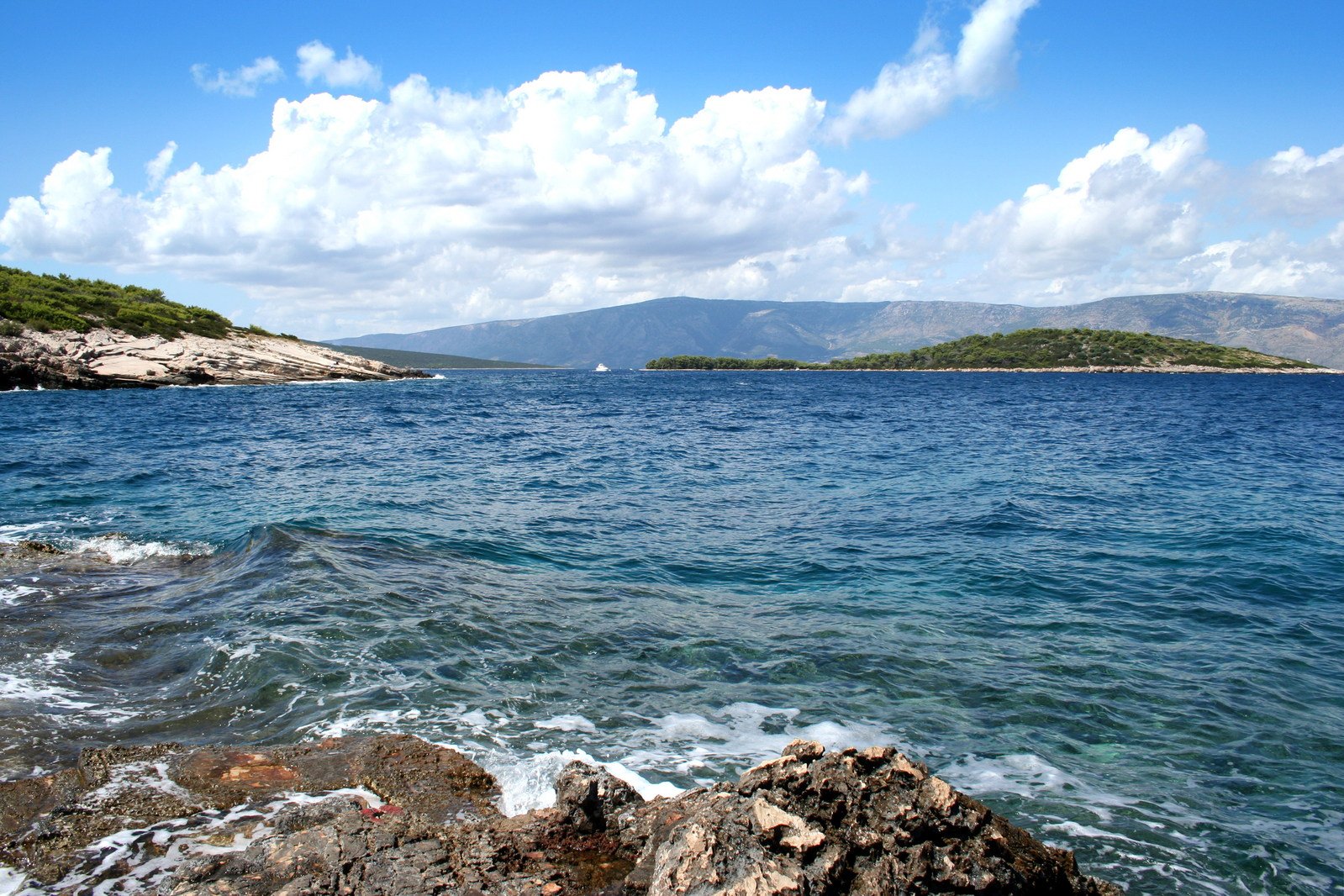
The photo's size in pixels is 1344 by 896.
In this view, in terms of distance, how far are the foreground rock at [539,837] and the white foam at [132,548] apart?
11.9 metres

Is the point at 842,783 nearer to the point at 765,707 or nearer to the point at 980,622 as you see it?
the point at 765,707

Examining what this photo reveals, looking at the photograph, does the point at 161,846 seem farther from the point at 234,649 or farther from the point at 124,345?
the point at 124,345

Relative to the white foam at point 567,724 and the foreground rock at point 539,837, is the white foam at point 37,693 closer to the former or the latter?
the foreground rock at point 539,837

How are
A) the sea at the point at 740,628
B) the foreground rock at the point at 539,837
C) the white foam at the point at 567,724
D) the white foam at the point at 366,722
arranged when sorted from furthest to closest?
the white foam at the point at 567,724 < the white foam at the point at 366,722 < the sea at the point at 740,628 < the foreground rock at the point at 539,837

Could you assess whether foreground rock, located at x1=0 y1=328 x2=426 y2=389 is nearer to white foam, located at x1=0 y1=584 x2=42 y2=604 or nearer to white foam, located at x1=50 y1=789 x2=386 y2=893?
white foam, located at x1=0 y1=584 x2=42 y2=604

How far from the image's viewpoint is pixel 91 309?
90312 mm

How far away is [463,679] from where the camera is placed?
412 inches

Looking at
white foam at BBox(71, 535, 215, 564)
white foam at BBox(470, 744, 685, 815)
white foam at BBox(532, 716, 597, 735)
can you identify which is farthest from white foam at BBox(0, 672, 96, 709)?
white foam at BBox(71, 535, 215, 564)

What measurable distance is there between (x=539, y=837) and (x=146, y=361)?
97.0 meters

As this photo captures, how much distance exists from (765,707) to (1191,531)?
16.4m

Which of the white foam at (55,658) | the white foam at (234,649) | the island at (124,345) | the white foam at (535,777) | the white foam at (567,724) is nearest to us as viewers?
the white foam at (535,777)

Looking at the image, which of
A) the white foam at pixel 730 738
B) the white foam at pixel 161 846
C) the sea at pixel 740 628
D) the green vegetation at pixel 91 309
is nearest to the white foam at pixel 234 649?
the sea at pixel 740 628

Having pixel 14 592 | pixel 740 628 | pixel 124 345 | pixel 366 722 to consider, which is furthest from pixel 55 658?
pixel 124 345

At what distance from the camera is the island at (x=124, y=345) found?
73938 millimetres
